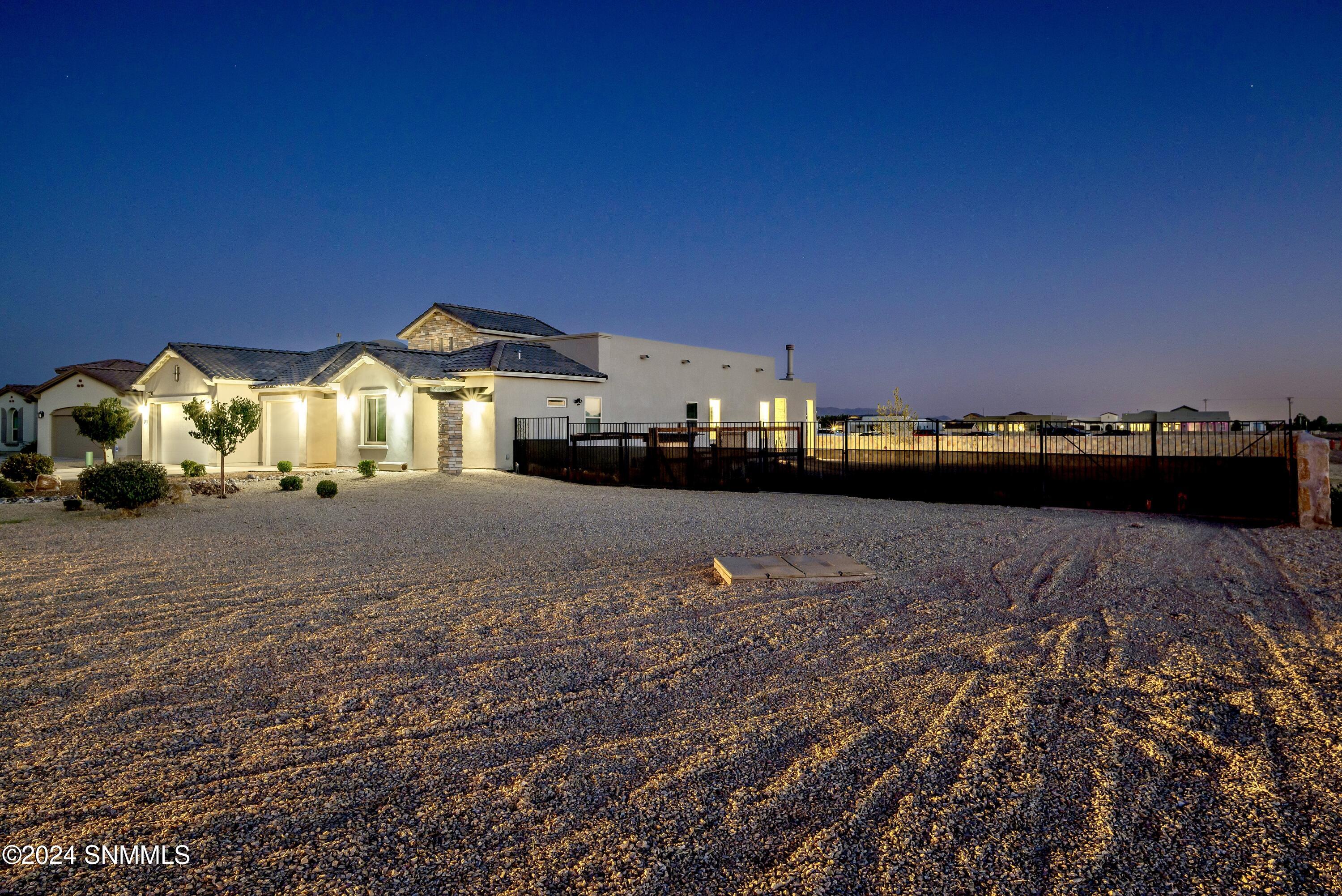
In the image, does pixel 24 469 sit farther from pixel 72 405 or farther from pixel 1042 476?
pixel 1042 476

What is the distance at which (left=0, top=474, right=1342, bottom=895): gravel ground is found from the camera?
8.62 feet

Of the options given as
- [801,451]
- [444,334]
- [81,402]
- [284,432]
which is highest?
[444,334]

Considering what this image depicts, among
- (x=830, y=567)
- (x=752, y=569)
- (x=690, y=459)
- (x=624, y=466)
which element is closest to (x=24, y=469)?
(x=624, y=466)

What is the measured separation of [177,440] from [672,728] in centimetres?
2864

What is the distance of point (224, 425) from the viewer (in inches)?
634

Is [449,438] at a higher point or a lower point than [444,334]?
lower

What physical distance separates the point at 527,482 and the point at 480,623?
14.1 metres

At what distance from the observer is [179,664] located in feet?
15.6

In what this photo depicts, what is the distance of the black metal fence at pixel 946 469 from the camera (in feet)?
41.8

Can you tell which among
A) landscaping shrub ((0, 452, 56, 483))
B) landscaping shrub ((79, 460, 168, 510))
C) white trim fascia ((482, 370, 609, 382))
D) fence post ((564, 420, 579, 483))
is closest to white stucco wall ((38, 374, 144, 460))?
landscaping shrub ((0, 452, 56, 483))

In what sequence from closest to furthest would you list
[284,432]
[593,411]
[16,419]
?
1. [284,432]
2. [593,411]
3. [16,419]

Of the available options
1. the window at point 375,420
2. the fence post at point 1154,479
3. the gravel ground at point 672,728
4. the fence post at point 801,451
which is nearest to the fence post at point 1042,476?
the fence post at point 1154,479

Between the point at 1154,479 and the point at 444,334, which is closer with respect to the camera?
the point at 1154,479

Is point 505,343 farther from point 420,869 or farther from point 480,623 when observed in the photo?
point 420,869
